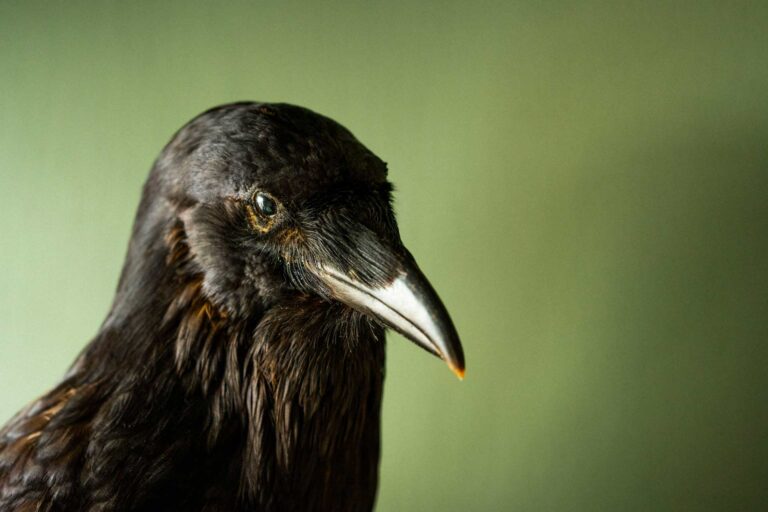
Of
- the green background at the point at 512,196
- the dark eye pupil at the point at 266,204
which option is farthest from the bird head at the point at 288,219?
the green background at the point at 512,196

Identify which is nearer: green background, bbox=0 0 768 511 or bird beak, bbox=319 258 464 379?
bird beak, bbox=319 258 464 379

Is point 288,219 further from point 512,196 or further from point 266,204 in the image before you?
point 512,196

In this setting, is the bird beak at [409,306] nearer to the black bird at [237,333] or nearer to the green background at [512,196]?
the black bird at [237,333]

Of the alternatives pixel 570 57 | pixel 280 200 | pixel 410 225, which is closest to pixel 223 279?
pixel 280 200

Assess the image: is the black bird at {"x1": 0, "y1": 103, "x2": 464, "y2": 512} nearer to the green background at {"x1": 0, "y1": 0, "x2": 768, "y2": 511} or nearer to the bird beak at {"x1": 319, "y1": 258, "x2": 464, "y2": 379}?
the bird beak at {"x1": 319, "y1": 258, "x2": 464, "y2": 379}

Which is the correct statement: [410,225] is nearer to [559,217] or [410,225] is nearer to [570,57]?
[559,217]

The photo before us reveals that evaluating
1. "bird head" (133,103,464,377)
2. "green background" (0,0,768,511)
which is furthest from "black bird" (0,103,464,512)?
"green background" (0,0,768,511)

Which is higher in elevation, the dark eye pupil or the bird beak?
the dark eye pupil
